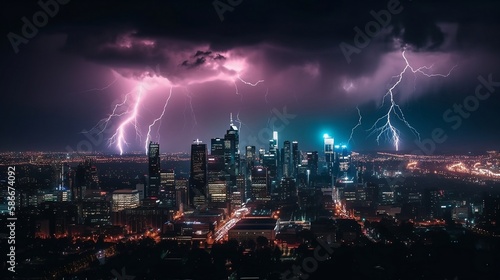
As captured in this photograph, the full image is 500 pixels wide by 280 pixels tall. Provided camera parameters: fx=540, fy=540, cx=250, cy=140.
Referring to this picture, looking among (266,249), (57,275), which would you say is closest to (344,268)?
(266,249)

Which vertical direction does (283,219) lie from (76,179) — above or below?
below

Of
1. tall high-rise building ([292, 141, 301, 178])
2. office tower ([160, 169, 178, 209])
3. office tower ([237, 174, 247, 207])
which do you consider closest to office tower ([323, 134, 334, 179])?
tall high-rise building ([292, 141, 301, 178])

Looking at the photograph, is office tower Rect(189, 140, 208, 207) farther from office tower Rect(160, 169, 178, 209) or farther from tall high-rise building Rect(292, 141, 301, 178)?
A: tall high-rise building Rect(292, 141, 301, 178)

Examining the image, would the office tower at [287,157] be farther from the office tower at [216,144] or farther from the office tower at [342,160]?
the office tower at [216,144]

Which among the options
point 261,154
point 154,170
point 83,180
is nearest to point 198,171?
point 154,170

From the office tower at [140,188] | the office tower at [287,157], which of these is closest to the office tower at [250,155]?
the office tower at [287,157]

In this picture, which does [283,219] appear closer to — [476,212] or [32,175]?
[476,212]

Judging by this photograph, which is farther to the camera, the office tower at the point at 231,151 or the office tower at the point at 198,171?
the office tower at the point at 231,151
